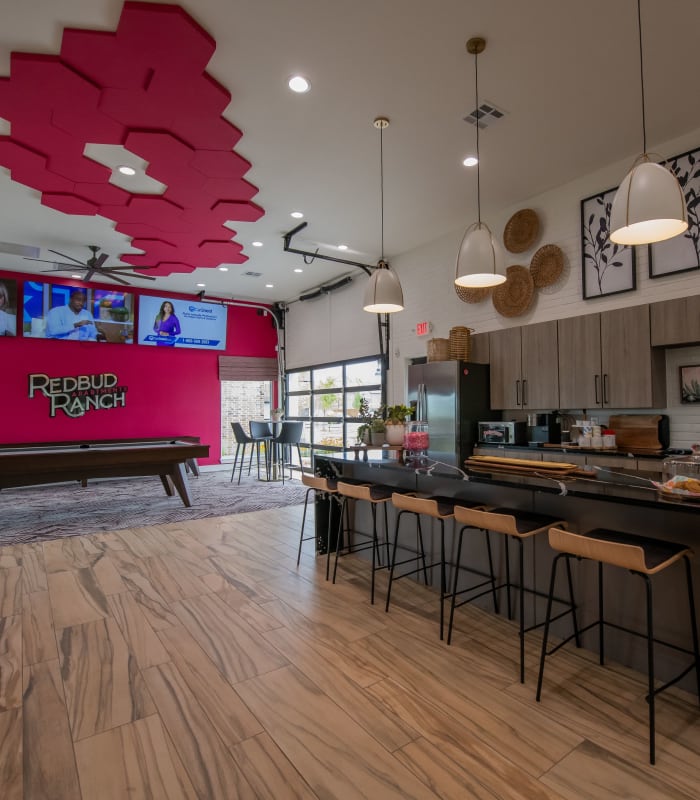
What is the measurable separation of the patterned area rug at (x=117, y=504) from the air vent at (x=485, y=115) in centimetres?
495

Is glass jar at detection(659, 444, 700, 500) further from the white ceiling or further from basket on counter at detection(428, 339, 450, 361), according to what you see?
basket on counter at detection(428, 339, 450, 361)

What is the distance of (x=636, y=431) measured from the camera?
14.3ft

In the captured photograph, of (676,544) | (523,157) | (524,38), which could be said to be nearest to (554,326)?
(523,157)

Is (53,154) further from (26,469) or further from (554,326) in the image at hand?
(554,326)

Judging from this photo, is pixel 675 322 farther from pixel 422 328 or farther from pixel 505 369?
pixel 422 328

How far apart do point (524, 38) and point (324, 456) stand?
339 cm

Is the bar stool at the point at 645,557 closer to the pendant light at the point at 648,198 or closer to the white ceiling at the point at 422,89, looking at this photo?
the pendant light at the point at 648,198

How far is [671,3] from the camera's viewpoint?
9.18ft

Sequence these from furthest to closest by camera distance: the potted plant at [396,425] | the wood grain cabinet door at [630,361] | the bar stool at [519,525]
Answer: the wood grain cabinet door at [630,361]
the potted plant at [396,425]
the bar stool at [519,525]

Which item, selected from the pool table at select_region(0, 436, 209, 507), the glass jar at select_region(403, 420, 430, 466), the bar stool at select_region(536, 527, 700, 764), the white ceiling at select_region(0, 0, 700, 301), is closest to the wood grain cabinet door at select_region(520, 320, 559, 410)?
the white ceiling at select_region(0, 0, 700, 301)

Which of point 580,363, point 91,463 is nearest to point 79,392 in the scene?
point 91,463

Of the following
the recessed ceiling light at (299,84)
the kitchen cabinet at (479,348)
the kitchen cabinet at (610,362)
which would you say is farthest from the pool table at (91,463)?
the kitchen cabinet at (610,362)

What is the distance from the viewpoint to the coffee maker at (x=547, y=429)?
4.93 m

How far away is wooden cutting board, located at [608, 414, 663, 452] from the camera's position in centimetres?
421
